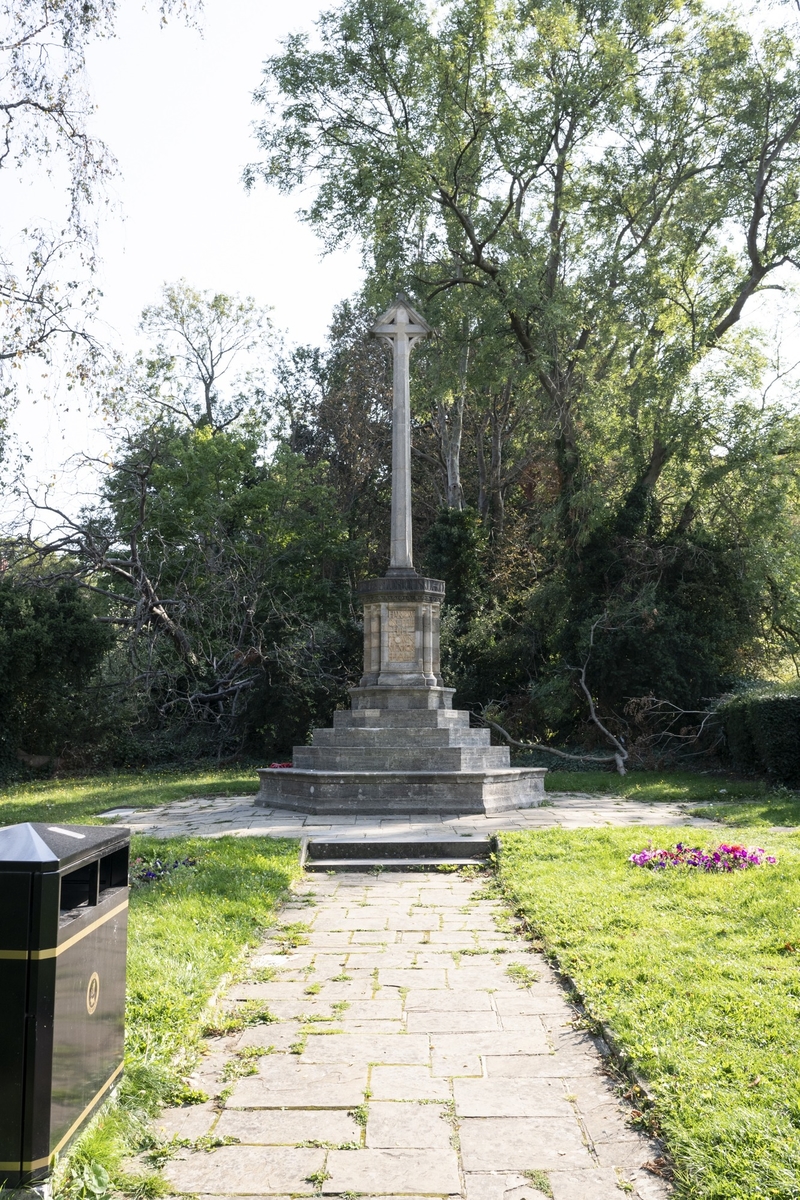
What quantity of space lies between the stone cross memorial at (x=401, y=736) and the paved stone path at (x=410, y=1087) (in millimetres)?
5364

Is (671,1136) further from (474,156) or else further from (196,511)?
(196,511)

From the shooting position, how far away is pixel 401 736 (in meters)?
12.7

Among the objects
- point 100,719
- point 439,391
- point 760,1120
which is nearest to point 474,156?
point 439,391

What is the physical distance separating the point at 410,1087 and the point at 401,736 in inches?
347

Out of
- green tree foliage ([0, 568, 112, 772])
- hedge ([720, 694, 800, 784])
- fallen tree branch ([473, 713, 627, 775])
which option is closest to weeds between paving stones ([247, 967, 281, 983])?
hedge ([720, 694, 800, 784])

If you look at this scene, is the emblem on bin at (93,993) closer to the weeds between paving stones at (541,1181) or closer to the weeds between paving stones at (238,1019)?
the weeds between paving stones at (238,1019)

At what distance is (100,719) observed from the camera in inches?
768

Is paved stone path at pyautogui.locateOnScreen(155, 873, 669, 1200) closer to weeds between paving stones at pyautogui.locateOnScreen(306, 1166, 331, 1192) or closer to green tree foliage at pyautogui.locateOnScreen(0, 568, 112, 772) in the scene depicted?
weeds between paving stones at pyautogui.locateOnScreen(306, 1166, 331, 1192)

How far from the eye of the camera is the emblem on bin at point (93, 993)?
127 inches

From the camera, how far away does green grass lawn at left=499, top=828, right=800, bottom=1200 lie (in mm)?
3172

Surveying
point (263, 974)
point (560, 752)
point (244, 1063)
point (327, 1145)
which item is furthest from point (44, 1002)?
point (560, 752)

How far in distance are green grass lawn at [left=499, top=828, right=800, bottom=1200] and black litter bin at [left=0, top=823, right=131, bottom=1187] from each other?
1909 millimetres

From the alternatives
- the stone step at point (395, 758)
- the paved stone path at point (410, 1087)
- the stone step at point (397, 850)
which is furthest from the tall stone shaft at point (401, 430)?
the paved stone path at point (410, 1087)

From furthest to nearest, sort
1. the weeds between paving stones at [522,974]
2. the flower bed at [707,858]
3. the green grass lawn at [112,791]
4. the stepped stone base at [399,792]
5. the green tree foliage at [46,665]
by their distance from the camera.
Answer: the green tree foliage at [46,665]
the green grass lawn at [112,791]
the stepped stone base at [399,792]
the flower bed at [707,858]
the weeds between paving stones at [522,974]
